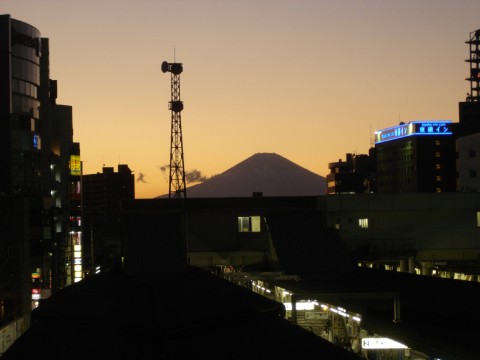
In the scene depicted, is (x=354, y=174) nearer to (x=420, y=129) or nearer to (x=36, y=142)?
(x=420, y=129)

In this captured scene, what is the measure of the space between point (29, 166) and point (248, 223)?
2577cm

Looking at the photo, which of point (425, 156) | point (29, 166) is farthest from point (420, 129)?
point (29, 166)

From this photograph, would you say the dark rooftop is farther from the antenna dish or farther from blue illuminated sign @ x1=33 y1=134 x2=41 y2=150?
the antenna dish

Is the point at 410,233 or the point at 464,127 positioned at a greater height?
the point at 464,127

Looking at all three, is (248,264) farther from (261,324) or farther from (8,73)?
(8,73)

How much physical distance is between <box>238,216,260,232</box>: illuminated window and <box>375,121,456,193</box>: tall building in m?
95.3

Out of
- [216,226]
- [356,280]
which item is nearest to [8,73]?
[216,226]

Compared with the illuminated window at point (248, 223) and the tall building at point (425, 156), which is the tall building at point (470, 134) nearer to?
the tall building at point (425, 156)

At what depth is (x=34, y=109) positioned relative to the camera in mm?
69250

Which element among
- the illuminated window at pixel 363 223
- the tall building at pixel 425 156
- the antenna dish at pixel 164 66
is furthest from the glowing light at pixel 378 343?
the tall building at pixel 425 156

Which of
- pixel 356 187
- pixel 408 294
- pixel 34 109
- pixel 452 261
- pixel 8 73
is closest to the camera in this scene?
pixel 408 294

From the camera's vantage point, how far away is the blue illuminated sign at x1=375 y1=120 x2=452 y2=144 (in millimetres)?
136875

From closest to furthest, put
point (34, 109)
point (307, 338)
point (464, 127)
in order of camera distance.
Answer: point (307, 338)
point (34, 109)
point (464, 127)

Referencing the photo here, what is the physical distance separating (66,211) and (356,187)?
111474mm
